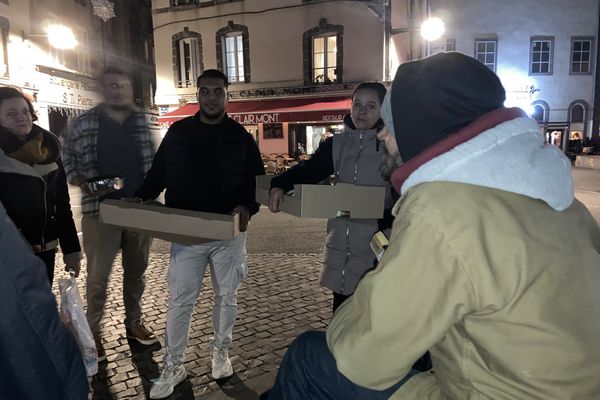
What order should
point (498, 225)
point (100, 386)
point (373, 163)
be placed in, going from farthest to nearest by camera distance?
point (100, 386) < point (373, 163) < point (498, 225)

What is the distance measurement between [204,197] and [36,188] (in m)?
1.03

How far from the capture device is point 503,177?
45.0 inches

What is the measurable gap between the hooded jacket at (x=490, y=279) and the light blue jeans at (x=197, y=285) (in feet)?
6.42

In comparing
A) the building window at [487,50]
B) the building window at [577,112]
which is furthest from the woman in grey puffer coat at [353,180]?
the building window at [577,112]

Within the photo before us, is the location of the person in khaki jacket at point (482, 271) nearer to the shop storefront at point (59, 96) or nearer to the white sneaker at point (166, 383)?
the white sneaker at point (166, 383)

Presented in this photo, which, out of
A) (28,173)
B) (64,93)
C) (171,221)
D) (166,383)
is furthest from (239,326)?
(64,93)

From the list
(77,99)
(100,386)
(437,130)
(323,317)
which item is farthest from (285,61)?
(437,130)

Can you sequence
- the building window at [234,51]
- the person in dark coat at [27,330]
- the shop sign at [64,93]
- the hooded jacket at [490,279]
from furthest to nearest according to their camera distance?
1. the building window at [234,51]
2. the shop sign at [64,93]
3. the person in dark coat at [27,330]
4. the hooded jacket at [490,279]

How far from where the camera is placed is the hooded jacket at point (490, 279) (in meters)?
1.09

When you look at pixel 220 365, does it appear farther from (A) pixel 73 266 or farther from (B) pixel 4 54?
(B) pixel 4 54

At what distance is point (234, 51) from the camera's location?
19031 millimetres

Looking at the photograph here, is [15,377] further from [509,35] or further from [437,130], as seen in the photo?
[509,35]

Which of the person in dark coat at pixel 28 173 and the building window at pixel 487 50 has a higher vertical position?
the building window at pixel 487 50

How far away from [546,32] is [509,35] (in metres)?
2.23
